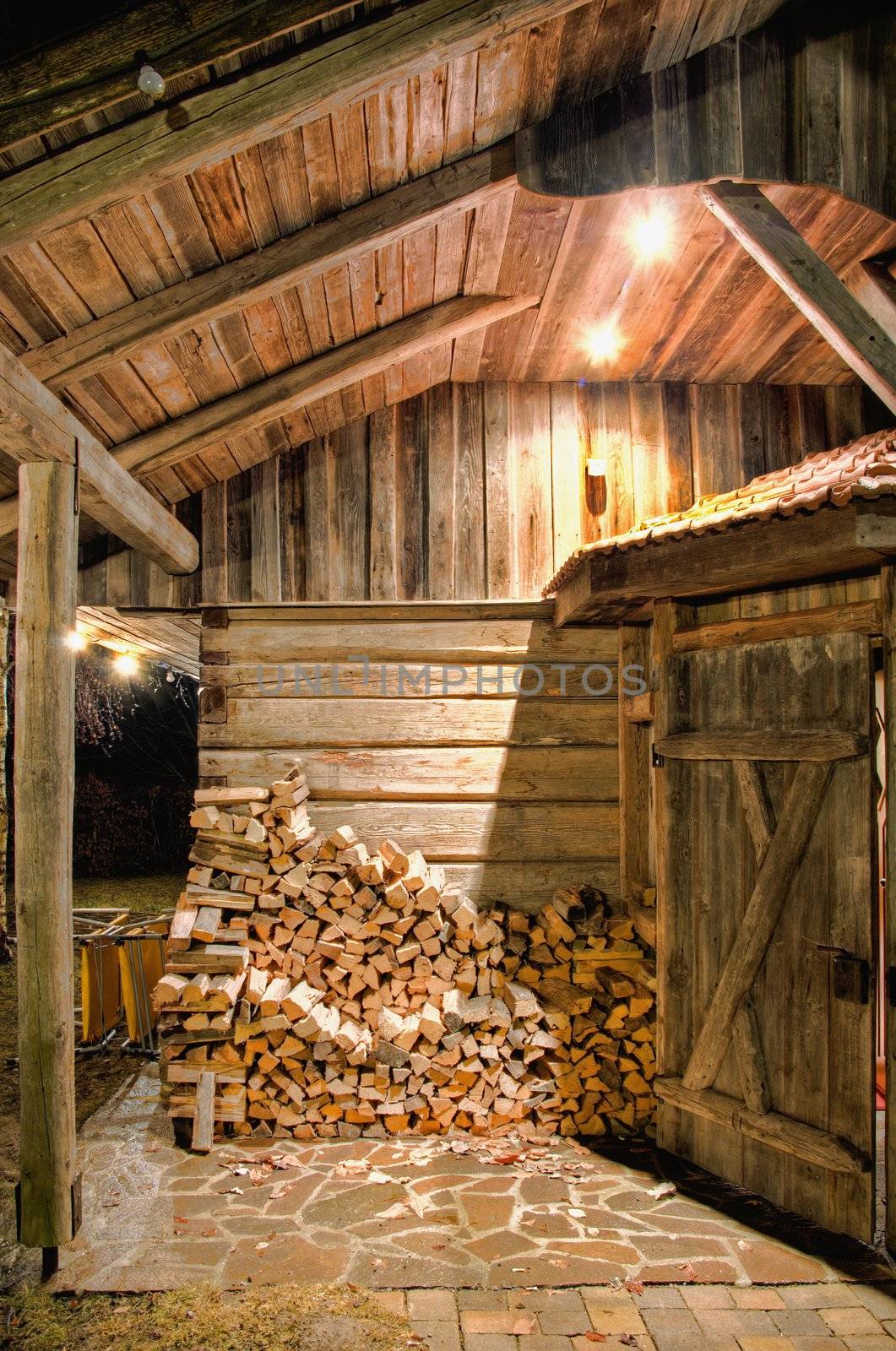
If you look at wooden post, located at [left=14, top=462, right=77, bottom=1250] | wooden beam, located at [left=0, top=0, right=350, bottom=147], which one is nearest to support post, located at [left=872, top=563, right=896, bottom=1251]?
wooden beam, located at [left=0, top=0, right=350, bottom=147]

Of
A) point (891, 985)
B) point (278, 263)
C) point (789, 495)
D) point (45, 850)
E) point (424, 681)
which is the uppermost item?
point (278, 263)

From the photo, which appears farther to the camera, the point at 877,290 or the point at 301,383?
the point at 301,383

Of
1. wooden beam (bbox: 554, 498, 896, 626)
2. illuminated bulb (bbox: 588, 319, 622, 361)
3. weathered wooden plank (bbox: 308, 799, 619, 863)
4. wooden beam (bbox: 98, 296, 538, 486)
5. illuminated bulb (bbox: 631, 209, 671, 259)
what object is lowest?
weathered wooden plank (bbox: 308, 799, 619, 863)

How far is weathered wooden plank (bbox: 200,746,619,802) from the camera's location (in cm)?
628

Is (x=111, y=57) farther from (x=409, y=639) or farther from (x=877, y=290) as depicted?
(x=877, y=290)

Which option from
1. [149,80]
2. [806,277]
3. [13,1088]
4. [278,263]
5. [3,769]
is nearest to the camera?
[149,80]

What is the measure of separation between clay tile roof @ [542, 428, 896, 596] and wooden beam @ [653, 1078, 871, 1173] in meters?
3.33

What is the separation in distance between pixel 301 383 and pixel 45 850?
333 centimetres

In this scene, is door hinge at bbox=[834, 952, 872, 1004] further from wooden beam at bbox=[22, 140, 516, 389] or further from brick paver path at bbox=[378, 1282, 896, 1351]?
wooden beam at bbox=[22, 140, 516, 389]

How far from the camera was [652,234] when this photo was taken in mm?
4703

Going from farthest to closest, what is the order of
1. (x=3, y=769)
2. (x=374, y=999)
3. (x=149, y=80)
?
1. (x=3, y=769)
2. (x=374, y=999)
3. (x=149, y=80)

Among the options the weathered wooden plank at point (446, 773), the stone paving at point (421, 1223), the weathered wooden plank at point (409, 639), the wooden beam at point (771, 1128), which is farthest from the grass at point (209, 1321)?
the weathered wooden plank at point (409, 639)

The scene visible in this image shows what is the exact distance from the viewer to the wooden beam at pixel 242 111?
311 centimetres

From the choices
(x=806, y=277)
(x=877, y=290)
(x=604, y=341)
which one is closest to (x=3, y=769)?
(x=604, y=341)
